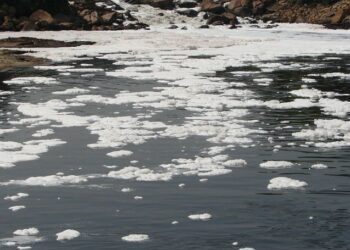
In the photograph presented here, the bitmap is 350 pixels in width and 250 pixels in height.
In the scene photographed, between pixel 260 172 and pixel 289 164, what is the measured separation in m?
0.86

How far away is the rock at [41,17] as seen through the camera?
6238 centimetres

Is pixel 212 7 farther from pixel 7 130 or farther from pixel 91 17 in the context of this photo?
pixel 7 130

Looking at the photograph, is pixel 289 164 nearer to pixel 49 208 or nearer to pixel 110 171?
pixel 110 171

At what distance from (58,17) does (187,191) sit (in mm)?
56649

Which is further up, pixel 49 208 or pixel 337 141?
pixel 337 141

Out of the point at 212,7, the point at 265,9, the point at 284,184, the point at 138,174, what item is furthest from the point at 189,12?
the point at 284,184

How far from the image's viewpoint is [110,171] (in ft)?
43.1

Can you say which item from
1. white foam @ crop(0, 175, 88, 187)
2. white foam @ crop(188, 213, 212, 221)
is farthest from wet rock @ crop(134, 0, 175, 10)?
white foam @ crop(188, 213, 212, 221)

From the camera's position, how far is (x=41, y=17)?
63219 millimetres

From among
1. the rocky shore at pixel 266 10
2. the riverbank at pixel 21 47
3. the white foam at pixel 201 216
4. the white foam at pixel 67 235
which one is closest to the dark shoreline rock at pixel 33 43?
the riverbank at pixel 21 47

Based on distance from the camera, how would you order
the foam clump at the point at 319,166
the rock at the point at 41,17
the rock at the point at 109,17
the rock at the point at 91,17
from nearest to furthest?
the foam clump at the point at 319,166 < the rock at the point at 41,17 < the rock at the point at 91,17 < the rock at the point at 109,17

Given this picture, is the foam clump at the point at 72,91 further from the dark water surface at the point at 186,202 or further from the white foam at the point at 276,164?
the white foam at the point at 276,164

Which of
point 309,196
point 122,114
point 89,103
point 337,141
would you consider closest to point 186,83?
point 89,103

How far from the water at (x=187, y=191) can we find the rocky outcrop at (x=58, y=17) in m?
42.3
